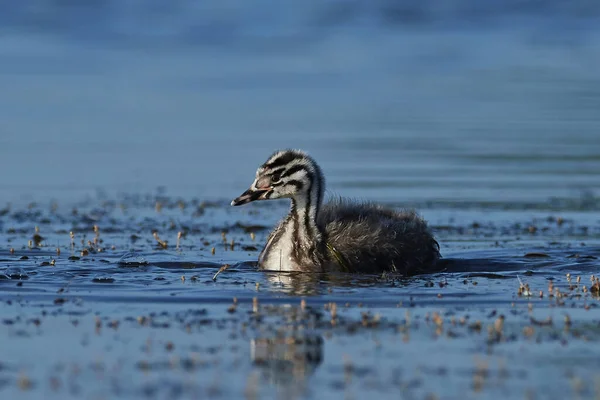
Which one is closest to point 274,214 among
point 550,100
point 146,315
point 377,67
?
point 146,315

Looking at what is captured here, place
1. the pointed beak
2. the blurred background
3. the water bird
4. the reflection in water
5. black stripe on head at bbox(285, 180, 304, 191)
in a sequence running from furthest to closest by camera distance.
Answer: the blurred background < the pointed beak < black stripe on head at bbox(285, 180, 304, 191) < the water bird < the reflection in water

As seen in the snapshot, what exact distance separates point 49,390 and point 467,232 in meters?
11.3

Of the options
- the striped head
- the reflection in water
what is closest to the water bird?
the striped head

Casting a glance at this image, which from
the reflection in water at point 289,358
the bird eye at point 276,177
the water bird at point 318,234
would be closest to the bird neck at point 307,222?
the water bird at point 318,234

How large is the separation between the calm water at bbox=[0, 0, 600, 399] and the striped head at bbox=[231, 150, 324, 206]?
1070 millimetres

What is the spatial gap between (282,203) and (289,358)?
42.7 feet

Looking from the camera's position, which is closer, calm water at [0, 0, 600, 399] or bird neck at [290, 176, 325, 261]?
calm water at [0, 0, 600, 399]

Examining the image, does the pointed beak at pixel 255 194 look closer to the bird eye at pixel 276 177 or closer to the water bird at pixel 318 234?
the water bird at pixel 318 234

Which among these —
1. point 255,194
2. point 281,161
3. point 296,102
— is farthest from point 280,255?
point 296,102

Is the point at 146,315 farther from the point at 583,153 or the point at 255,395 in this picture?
the point at 583,153

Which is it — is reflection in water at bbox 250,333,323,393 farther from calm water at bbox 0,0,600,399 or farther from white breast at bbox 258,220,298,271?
white breast at bbox 258,220,298,271

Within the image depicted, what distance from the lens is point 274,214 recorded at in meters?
21.5

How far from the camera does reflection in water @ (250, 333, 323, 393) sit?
29.9ft

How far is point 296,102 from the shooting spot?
3647cm
